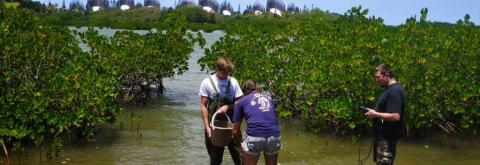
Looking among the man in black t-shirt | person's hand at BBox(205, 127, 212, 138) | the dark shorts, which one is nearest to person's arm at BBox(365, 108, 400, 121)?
the man in black t-shirt

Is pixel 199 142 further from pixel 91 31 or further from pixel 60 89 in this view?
pixel 91 31

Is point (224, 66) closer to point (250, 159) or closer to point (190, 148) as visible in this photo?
point (250, 159)

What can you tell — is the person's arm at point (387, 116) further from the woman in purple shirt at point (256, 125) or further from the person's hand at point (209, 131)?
the person's hand at point (209, 131)

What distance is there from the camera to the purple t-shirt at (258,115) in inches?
217

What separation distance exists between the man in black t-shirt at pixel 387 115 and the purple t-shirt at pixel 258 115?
1.16 meters

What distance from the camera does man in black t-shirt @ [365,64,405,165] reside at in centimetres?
573

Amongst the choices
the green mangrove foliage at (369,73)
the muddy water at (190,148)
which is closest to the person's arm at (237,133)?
the muddy water at (190,148)

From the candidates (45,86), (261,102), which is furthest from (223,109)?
(45,86)

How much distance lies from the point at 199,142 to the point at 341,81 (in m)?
3.10

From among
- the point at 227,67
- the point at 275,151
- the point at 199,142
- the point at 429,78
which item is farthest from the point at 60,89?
the point at 429,78

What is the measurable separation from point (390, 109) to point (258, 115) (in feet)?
4.86

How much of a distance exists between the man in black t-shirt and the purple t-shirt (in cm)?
116

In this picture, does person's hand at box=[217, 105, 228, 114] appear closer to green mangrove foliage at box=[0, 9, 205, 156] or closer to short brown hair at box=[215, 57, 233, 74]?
short brown hair at box=[215, 57, 233, 74]

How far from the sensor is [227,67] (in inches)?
237
